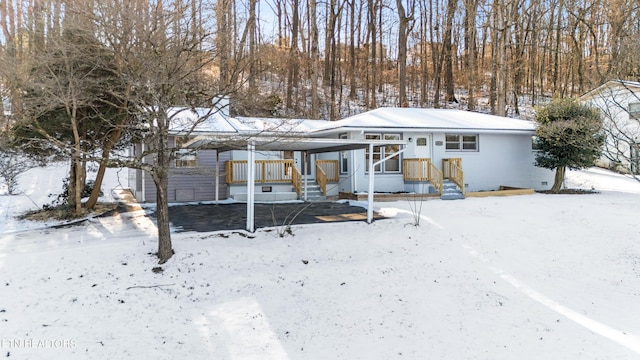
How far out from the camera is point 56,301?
6.27m

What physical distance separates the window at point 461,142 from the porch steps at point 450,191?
1.65 m

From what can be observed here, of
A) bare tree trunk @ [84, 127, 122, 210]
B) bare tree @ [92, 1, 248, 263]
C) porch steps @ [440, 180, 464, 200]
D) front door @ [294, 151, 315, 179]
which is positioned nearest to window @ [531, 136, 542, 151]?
porch steps @ [440, 180, 464, 200]

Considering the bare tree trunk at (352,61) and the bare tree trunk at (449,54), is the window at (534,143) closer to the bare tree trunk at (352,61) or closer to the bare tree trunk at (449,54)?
the bare tree trunk at (449,54)

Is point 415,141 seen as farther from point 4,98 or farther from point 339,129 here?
point 4,98

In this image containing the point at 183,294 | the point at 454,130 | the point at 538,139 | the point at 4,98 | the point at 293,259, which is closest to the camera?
the point at 183,294

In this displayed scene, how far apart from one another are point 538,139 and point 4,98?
62.2 ft

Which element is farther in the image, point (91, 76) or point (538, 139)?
point (538, 139)

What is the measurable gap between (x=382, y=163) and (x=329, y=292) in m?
9.04

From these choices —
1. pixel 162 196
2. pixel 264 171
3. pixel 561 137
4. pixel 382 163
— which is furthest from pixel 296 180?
pixel 561 137

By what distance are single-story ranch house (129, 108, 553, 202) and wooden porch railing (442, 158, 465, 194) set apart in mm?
38

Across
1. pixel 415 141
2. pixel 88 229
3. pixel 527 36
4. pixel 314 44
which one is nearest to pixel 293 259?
pixel 88 229

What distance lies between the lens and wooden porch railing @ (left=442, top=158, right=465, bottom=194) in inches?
593

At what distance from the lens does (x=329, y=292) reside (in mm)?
7211

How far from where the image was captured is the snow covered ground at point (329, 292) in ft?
18.5
